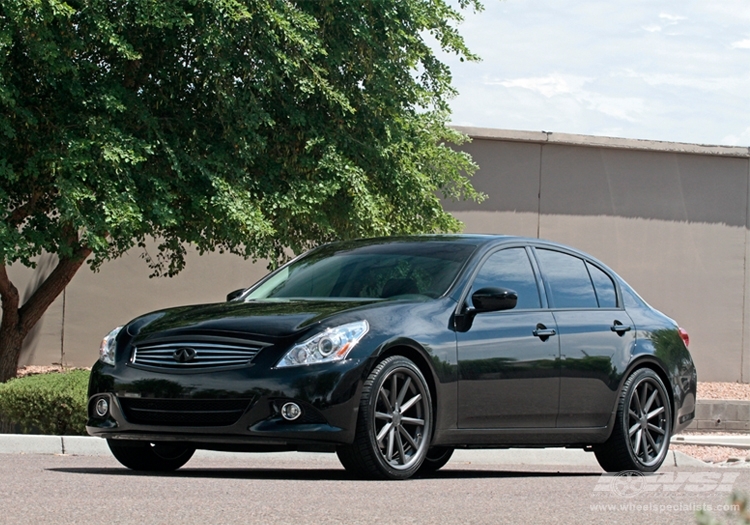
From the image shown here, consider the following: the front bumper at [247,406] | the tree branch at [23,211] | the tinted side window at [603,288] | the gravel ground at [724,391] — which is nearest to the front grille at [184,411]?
the front bumper at [247,406]

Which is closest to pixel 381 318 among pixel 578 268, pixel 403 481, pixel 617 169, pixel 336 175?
pixel 403 481

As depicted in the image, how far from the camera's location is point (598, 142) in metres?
23.9

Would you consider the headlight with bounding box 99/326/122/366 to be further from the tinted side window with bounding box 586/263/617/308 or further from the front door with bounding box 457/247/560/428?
the tinted side window with bounding box 586/263/617/308

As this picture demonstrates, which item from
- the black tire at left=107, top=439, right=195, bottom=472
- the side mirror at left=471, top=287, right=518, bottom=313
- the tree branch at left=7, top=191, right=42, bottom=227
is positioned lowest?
the black tire at left=107, top=439, right=195, bottom=472

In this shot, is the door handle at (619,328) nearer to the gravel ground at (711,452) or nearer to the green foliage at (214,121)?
the gravel ground at (711,452)

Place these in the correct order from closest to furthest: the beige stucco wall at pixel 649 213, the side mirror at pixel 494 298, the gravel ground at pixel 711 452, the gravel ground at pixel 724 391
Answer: the side mirror at pixel 494 298 < the gravel ground at pixel 711 452 < the beige stucco wall at pixel 649 213 < the gravel ground at pixel 724 391

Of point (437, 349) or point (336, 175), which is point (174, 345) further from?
point (336, 175)

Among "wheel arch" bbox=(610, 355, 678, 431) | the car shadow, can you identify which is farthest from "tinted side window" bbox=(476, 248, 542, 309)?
the car shadow

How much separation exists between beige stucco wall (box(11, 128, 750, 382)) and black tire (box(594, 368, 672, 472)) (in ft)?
41.9

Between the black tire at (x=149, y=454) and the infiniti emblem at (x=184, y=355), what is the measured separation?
32.0 inches

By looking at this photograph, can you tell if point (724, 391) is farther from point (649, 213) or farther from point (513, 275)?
point (513, 275)

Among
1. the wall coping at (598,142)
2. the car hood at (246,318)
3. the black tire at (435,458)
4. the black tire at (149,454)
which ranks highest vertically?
the wall coping at (598,142)

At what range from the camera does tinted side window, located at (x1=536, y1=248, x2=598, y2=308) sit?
32.1 ft

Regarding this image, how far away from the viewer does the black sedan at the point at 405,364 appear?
7.81 metres
